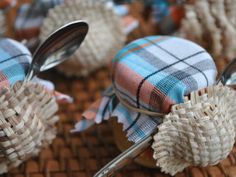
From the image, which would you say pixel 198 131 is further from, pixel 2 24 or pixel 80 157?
pixel 2 24

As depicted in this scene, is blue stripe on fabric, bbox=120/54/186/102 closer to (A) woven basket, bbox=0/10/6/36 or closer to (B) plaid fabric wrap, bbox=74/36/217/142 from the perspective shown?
(B) plaid fabric wrap, bbox=74/36/217/142

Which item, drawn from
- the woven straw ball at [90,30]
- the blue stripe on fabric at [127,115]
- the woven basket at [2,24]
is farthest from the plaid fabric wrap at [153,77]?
the woven basket at [2,24]

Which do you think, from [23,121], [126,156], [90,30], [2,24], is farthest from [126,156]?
[2,24]

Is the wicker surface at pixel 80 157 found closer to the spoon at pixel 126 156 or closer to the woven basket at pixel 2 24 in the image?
the spoon at pixel 126 156

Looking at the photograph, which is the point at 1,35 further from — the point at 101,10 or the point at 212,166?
→ the point at 212,166

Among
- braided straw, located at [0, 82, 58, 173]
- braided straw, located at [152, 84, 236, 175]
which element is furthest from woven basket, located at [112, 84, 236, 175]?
braided straw, located at [0, 82, 58, 173]
